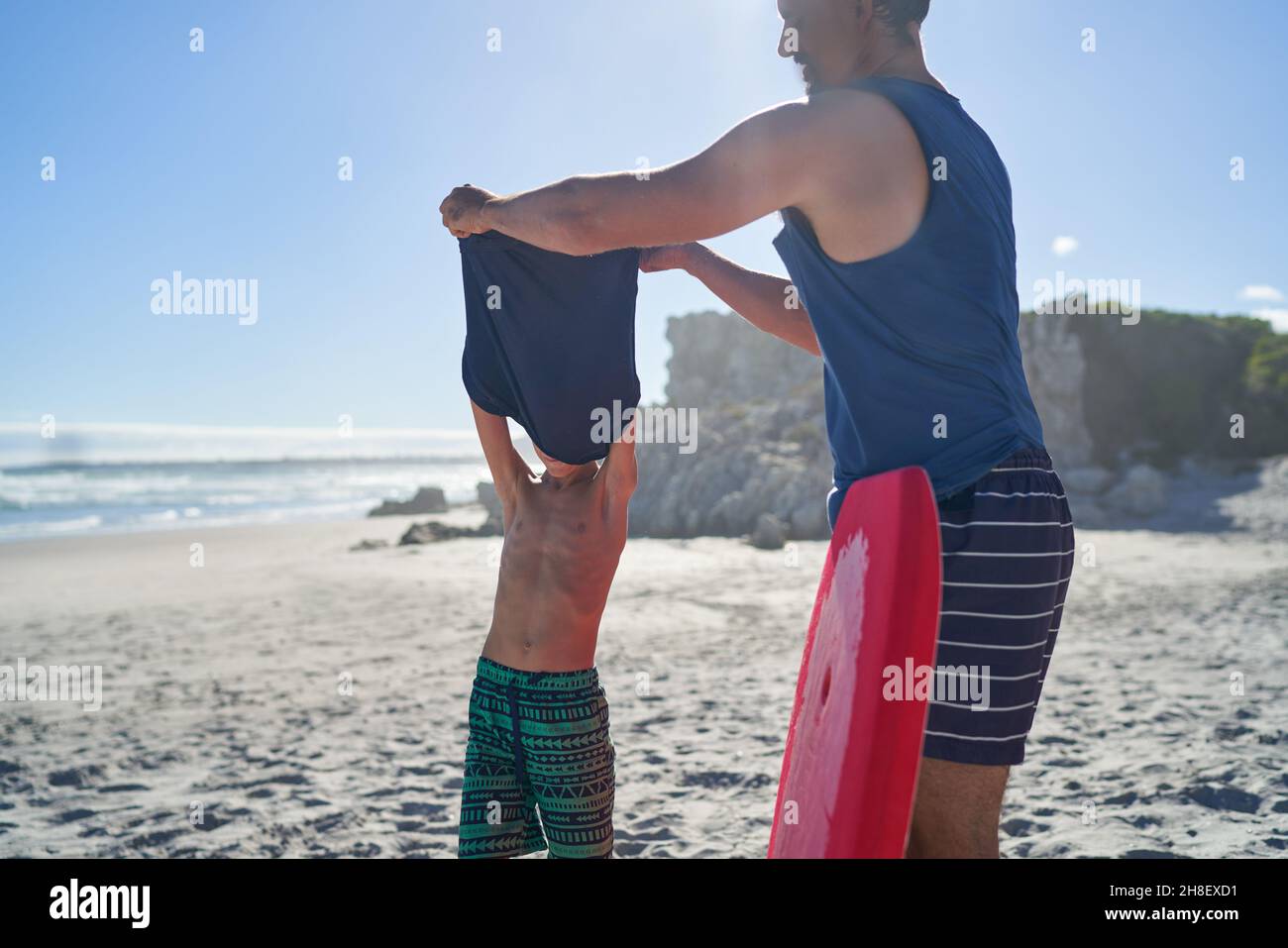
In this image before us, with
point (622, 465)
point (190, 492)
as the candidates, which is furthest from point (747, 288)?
point (190, 492)

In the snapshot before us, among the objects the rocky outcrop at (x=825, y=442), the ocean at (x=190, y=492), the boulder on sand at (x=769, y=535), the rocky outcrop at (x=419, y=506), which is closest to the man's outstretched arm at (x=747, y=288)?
the rocky outcrop at (x=825, y=442)

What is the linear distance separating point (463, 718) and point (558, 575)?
368cm

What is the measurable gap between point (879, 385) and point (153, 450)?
69.6m

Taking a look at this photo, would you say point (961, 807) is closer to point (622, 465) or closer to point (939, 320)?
point (939, 320)

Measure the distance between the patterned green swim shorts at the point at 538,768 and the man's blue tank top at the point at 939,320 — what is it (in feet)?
4.05

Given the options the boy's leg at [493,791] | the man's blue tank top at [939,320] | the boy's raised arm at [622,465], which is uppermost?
the man's blue tank top at [939,320]

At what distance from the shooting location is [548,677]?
8.16 feet

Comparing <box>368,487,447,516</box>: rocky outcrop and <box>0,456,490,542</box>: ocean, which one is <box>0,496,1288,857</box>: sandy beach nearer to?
<box>368,487,447,516</box>: rocky outcrop

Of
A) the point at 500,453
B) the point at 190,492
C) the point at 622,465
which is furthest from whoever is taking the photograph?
the point at 190,492

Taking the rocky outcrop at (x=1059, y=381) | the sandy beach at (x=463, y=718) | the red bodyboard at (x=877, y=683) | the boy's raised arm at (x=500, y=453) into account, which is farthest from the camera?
the rocky outcrop at (x=1059, y=381)

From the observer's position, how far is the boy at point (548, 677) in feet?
7.91

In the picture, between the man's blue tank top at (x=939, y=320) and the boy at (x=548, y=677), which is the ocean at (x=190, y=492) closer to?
the boy at (x=548, y=677)

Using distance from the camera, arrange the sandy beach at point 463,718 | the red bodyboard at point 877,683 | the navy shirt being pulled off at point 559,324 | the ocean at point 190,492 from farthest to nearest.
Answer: the ocean at point 190,492 → the sandy beach at point 463,718 → the navy shirt being pulled off at point 559,324 → the red bodyboard at point 877,683
